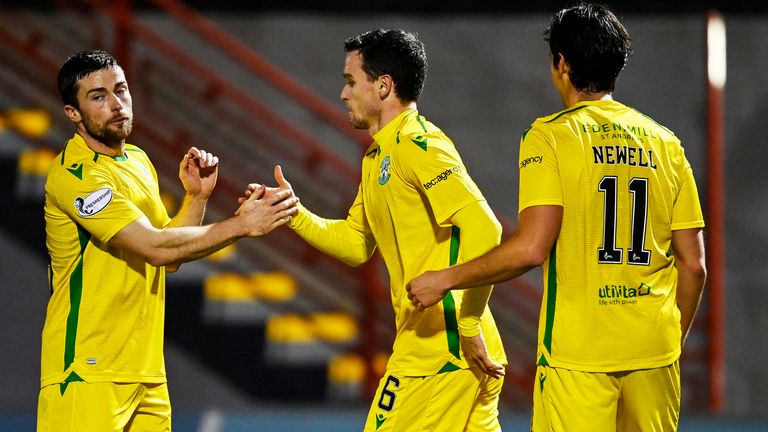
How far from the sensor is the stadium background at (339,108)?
8219 mm

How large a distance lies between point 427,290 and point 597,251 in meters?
0.53

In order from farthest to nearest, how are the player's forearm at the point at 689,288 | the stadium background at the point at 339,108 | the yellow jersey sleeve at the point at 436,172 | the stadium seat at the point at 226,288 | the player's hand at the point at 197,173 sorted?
the stadium background at the point at 339,108
the stadium seat at the point at 226,288
the player's hand at the point at 197,173
the yellow jersey sleeve at the point at 436,172
the player's forearm at the point at 689,288

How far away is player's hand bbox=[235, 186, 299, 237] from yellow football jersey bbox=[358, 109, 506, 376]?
1.35 ft

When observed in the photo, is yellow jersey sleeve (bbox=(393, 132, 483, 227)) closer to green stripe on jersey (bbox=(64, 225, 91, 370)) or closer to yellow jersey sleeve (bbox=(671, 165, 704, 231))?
yellow jersey sleeve (bbox=(671, 165, 704, 231))

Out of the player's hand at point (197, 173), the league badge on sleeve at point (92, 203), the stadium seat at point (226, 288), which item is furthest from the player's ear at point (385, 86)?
the stadium seat at point (226, 288)

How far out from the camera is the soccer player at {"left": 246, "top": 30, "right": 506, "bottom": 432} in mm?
3680

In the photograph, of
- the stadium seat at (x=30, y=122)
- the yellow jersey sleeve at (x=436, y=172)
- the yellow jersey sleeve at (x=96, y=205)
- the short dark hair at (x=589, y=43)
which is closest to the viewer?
the short dark hair at (x=589, y=43)

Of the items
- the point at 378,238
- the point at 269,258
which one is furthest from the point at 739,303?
the point at 378,238

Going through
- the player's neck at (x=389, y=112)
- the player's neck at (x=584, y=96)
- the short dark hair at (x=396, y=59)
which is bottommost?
the player's neck at (x=584, y=96)

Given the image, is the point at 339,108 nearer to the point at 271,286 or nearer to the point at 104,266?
the point at 271,286

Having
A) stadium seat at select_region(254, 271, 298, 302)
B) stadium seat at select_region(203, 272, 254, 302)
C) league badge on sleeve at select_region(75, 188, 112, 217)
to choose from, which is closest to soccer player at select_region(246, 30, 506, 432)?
league badge on sleeve at select_region(75, 188, 112, 217)

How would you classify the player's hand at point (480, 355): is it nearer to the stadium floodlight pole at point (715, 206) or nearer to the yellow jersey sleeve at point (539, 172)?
the yellow jersey sleeve at point (539, 172)

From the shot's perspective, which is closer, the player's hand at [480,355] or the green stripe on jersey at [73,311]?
the player's hand at [480,355]

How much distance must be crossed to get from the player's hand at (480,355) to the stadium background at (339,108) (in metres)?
4.41
